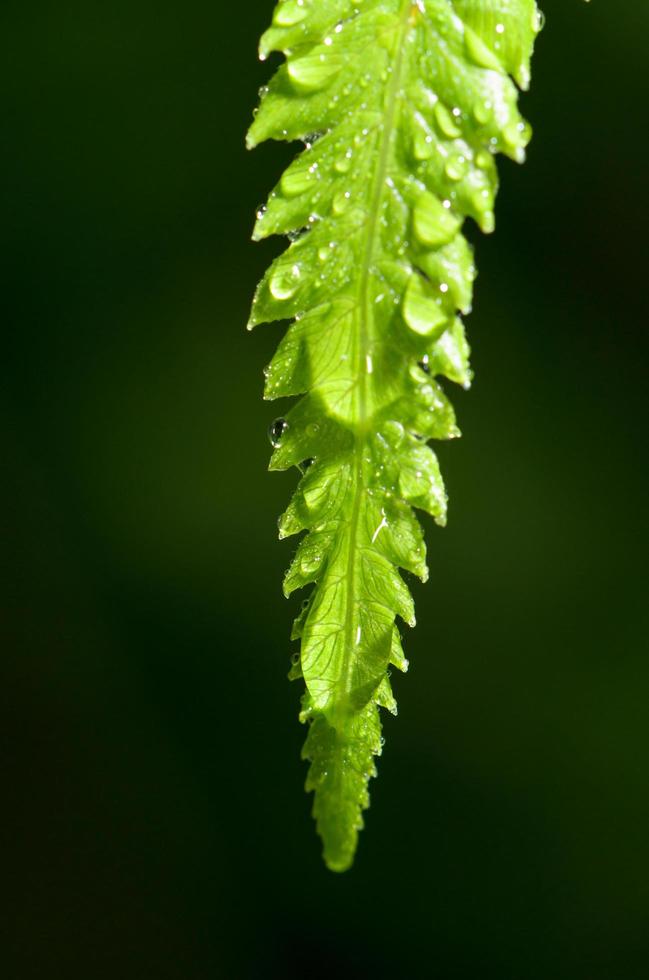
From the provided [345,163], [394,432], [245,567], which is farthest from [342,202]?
[245,567]

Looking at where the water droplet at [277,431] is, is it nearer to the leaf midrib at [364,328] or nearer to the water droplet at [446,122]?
the leaf midrib at [364,328]

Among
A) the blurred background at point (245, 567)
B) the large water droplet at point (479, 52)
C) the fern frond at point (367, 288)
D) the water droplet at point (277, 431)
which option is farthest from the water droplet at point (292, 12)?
the blurred background at point (245, 567)

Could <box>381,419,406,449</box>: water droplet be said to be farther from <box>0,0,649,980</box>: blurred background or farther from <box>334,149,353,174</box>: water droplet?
<box>0,0,649,980</box>: blurred background

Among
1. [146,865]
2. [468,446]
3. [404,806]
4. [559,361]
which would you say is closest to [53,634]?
[146,865]

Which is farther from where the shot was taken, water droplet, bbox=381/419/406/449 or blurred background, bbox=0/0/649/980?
blurred background, bbox=0/0/649/980

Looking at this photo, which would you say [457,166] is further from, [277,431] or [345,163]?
[277,431]

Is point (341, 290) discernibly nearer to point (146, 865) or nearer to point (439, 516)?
point (439, 516)

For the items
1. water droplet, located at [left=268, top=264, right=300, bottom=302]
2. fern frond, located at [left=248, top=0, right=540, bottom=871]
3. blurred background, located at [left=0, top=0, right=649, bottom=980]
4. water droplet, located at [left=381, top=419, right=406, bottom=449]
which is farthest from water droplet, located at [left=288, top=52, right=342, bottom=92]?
blurred background, located at [left=0, top=0, right=649, bottom=980]
